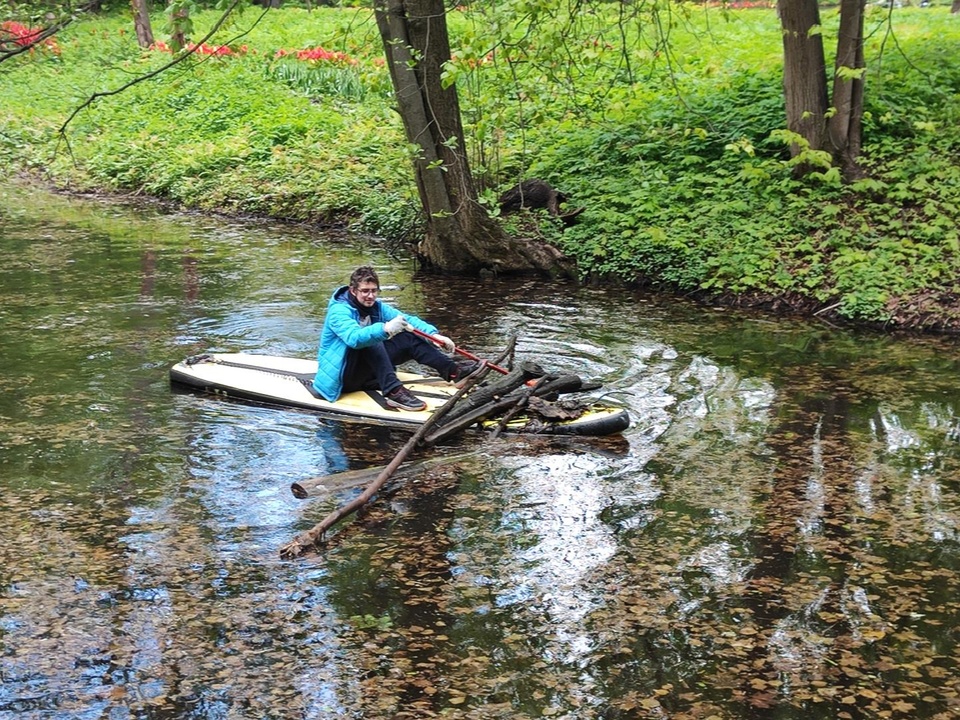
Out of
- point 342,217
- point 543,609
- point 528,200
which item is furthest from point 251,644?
point 342,217

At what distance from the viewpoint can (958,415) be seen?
7.96 meters

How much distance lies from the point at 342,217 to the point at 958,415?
1032 cm

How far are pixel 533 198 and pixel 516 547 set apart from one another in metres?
8.48

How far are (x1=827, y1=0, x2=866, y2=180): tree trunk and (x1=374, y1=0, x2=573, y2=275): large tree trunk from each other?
134 inches

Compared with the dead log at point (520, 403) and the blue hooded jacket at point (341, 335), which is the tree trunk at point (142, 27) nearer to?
the blue hooded jacket at point (341, 335)

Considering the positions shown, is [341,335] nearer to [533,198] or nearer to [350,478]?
[350,478]

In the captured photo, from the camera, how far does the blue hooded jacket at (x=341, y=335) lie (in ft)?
25.2

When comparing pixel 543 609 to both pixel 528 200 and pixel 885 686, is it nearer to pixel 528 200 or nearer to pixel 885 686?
pixel 885 686

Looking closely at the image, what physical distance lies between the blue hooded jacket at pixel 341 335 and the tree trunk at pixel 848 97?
642 cm

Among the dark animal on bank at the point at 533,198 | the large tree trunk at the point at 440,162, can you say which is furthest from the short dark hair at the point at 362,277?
the dark animal on bank at the point at 533,198

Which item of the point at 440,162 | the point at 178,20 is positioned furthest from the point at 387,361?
the point at 440,162

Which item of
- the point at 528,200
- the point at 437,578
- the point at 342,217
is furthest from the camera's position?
the point at 342,217

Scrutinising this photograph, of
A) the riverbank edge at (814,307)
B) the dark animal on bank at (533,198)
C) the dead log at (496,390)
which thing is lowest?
the riverbank edge at (814,307)

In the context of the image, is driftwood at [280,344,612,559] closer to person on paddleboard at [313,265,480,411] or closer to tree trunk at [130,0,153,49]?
person on paddleboard at [313,265,480,411]
